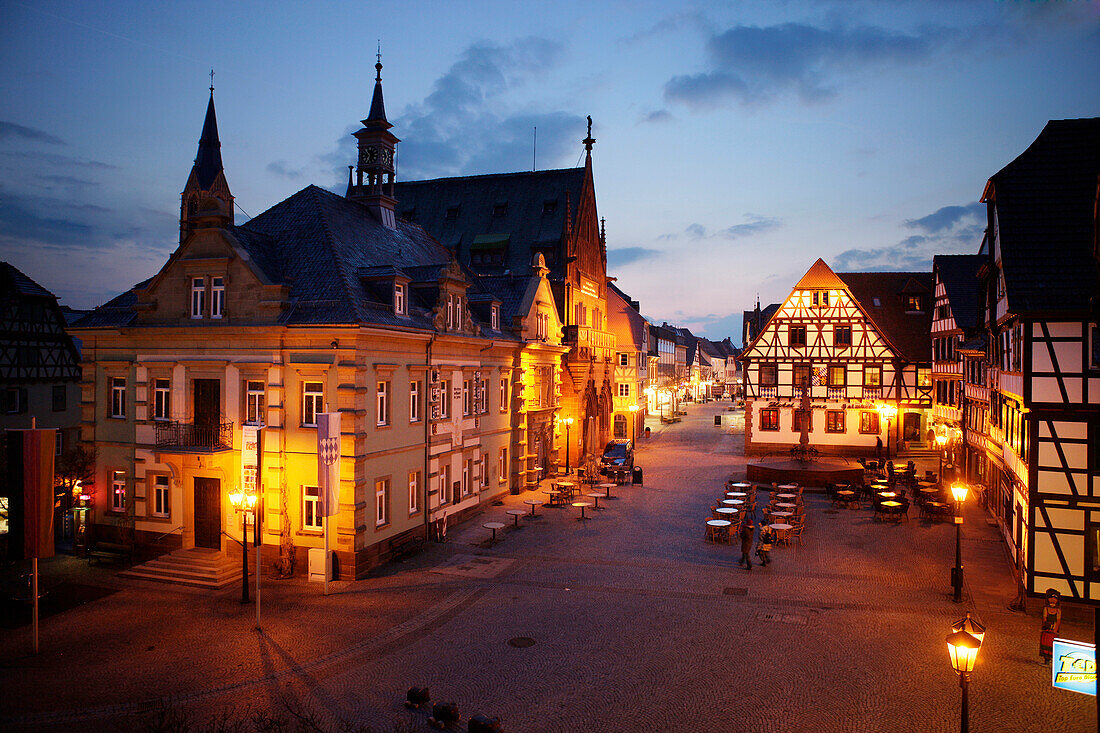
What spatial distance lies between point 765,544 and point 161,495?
2008 centimetres

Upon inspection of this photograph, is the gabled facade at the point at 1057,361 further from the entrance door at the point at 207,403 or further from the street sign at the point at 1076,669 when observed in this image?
the entrance door at the point at 207,403

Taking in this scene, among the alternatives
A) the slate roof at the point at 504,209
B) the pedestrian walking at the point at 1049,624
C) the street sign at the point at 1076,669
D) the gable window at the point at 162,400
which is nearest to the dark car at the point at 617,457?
the slate roof at the point at 504,209

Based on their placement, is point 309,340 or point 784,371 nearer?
point 309,340

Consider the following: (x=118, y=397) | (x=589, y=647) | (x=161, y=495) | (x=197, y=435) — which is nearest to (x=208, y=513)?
(x=161, y=495)

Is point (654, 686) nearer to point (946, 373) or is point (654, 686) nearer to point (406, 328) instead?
point (406, 328)

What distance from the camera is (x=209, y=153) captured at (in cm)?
3316

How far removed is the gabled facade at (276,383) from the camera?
68.7ft

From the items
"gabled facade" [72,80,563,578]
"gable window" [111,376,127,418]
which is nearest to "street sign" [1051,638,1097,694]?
"gabled facade" [72,80,563,578]

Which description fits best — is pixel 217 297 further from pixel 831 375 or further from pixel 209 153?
pixel 831 375

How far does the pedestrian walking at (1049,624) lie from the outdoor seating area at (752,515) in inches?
366

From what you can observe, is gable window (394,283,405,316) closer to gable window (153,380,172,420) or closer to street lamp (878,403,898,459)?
gable window (153,380,172,420)

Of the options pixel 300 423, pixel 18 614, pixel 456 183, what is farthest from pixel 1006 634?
pixel 456 183

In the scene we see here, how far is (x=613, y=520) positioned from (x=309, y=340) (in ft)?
48.9

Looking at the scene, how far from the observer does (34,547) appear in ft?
51.1
